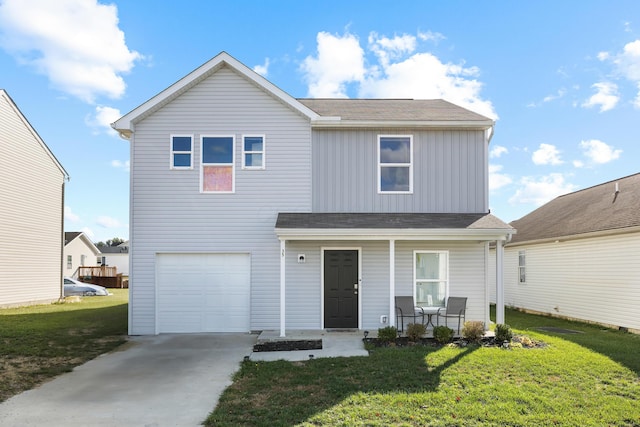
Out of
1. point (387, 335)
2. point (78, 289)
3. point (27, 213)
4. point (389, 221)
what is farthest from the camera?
point (78, 289)

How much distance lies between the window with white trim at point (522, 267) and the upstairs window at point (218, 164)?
12.8 m

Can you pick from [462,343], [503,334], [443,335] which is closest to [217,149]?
[443,335]

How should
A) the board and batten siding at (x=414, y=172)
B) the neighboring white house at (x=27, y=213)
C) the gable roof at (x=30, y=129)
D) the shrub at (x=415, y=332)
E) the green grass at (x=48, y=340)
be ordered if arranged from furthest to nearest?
the gable roof at (x=30, y=129) → the neighboring white house at (x=27, y=213) → the board and batten siding at (x=414, y=172) → the shrub at (x=415, y=332) → the green grass at (x=48, y=340)

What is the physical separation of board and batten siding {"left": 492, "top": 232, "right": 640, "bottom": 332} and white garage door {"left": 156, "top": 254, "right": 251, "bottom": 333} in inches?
419

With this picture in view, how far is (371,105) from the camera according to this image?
563 inches

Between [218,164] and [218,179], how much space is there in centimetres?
41

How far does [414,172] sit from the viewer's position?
12156 mm

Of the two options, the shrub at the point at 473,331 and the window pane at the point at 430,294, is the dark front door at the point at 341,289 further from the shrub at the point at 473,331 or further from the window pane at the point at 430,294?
the shrub at the point at 473,331

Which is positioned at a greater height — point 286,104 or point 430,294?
point 286,104

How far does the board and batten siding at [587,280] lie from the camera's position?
40.3ft

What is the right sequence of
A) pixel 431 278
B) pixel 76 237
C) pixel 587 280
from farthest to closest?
1. pixel 76 237
2. pixel 587 280
3. pixel 431 278

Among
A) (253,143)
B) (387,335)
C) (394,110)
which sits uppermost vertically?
(394,110)

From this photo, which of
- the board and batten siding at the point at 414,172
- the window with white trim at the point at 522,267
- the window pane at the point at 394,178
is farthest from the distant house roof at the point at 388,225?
the window with white trim at the point at 522,267

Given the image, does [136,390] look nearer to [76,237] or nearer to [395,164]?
[395,164]
